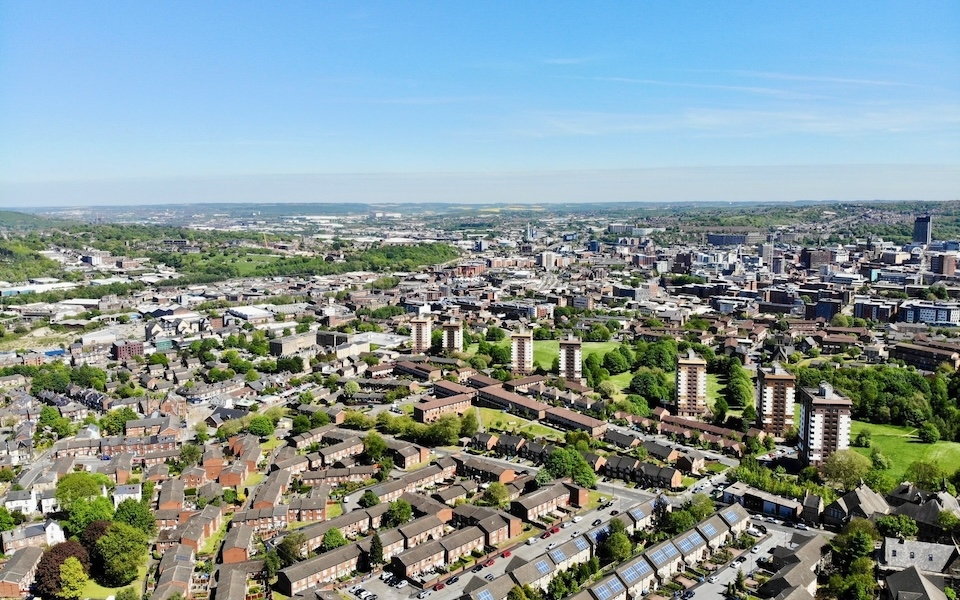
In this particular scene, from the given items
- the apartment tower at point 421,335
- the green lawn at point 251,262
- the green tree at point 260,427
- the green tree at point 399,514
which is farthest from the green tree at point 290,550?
the green lawn at point 251,262

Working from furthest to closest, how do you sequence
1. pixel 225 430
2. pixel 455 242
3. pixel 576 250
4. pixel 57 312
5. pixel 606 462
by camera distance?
pixel 455 242 → pixel 576 250 → pixel 57 312 → pixel 225 430 → pixel 606 462

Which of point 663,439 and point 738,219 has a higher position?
point 738,219

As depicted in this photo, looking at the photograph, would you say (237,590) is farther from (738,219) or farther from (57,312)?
(738,219)

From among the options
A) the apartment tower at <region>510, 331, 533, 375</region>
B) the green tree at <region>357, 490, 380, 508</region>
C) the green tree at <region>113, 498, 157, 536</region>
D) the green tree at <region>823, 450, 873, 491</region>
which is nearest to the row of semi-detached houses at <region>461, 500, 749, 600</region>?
the green tree at <region>823, 450, 873, 491</region>

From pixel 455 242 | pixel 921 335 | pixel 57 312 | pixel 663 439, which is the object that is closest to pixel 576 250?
pixel 455 242

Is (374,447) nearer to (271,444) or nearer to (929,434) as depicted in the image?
(271,444)

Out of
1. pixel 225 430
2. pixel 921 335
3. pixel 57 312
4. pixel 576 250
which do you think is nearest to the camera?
pixel 225 430
